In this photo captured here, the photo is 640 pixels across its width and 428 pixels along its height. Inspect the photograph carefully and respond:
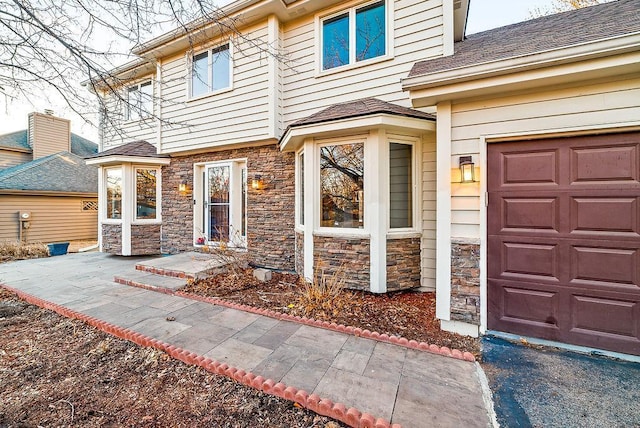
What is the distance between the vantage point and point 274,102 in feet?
19.1

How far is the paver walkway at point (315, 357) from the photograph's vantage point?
2.07m

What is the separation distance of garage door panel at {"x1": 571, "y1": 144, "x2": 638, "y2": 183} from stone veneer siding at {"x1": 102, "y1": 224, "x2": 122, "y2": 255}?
979 cm

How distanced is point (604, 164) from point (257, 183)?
561 cm

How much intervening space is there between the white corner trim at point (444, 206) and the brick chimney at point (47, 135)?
19496mm

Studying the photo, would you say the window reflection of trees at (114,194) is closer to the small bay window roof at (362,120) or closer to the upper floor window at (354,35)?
the small bay window roof at (362,120)

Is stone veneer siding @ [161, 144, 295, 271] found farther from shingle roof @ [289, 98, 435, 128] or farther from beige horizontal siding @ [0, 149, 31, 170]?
beige horizontal siding @ [0, 149, 31, 170]

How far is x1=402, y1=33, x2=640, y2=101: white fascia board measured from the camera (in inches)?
96.9

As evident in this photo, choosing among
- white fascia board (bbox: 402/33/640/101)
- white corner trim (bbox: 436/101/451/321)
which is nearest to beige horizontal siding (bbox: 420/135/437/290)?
white corner trim (bbox: 436/101/451/321)

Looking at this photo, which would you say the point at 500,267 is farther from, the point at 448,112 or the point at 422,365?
the point at 448,112

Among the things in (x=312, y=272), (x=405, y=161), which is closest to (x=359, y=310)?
(x=312, y=272)

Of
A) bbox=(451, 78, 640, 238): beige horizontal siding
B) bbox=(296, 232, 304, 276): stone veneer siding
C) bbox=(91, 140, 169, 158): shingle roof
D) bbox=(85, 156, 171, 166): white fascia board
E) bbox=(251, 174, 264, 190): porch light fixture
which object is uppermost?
bbox=(91, 140, 169, 158): shingle roof

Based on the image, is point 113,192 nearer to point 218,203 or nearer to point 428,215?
point 218,203

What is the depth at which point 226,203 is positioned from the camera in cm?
696

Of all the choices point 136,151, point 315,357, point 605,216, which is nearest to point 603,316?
point 605,216
